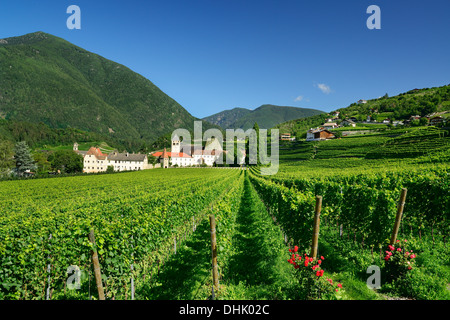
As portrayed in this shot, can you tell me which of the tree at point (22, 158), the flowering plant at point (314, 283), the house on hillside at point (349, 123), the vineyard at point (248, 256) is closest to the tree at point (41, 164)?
the tree at point (22, 158)

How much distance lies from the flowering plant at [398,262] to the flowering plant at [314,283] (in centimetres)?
187

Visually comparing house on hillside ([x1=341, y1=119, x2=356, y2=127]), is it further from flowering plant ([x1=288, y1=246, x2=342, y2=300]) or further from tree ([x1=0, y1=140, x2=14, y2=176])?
tree ([x1=0, y1=140, x2=14, y2=176])

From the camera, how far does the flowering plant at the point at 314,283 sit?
169 inches

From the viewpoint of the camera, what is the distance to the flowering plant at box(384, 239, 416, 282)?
4992mm

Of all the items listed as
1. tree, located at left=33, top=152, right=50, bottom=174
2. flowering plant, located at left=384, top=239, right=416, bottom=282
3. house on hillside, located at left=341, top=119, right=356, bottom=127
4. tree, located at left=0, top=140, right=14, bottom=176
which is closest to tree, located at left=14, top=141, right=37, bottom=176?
tree, located at left=0, top=140, right=14, bottom=176

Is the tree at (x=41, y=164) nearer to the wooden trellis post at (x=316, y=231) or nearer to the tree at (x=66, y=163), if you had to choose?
the tree at (x=66, y=163)

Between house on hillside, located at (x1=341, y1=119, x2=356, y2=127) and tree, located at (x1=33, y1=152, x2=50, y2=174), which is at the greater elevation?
house on hillside, located at (x1=341, y1=119, x2=356, y2=127)

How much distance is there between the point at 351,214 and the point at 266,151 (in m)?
76.6

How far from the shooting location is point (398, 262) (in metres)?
5.09

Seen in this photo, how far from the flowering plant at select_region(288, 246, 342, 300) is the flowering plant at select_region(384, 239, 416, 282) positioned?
1.87m

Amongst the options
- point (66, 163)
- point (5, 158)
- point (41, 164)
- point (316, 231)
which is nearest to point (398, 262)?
point (316, 231)
